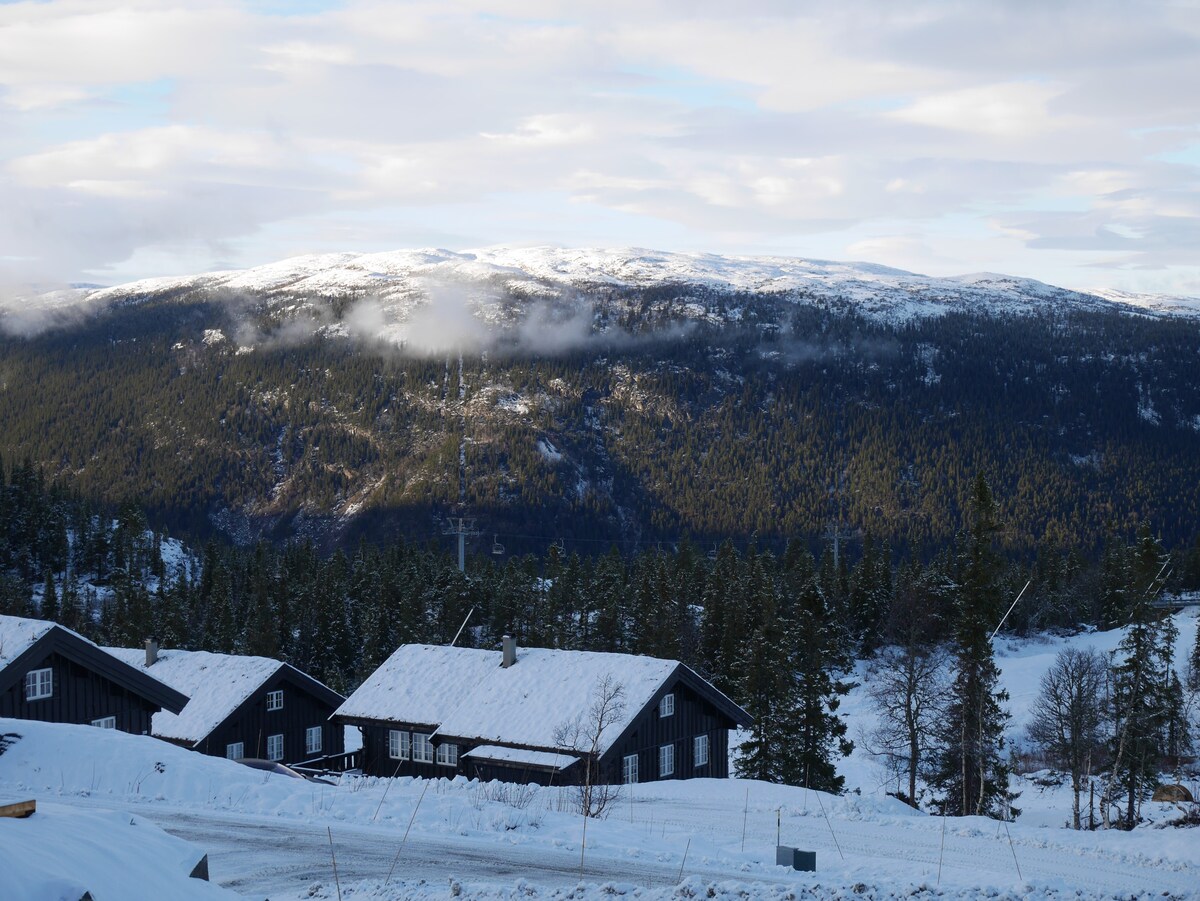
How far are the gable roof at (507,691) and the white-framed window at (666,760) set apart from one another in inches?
102

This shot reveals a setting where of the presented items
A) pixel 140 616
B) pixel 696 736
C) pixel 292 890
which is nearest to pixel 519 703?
pixel 696 736

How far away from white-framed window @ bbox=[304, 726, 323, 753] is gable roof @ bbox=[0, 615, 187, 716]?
17.3 meters

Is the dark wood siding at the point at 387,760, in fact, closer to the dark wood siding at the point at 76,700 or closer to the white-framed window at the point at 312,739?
the white-framed window at the point at 312,739

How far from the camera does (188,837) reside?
626 inches

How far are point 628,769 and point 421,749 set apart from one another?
30.0 ft

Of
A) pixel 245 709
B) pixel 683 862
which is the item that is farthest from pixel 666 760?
pixel 683 862

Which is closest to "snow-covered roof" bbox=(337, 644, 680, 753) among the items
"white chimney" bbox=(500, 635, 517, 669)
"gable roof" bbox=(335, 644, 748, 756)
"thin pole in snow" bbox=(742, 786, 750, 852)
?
"gable roof" bbox=(335, 644, 748, 756)

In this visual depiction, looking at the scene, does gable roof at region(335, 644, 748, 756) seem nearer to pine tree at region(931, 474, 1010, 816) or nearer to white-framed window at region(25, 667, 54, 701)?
pine tree at region(931, 474, 1010, 816)

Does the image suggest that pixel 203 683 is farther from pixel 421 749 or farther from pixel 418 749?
pixel 421 749

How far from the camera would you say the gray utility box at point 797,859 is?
1479 centimetres

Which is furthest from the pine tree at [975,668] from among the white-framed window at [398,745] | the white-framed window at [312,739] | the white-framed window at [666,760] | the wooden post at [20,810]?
the wooden post at [20,810]

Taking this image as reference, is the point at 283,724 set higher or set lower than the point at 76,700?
lower

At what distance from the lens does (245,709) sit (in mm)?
44719

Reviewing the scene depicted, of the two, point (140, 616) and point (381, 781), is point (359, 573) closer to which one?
point (140, 616)
